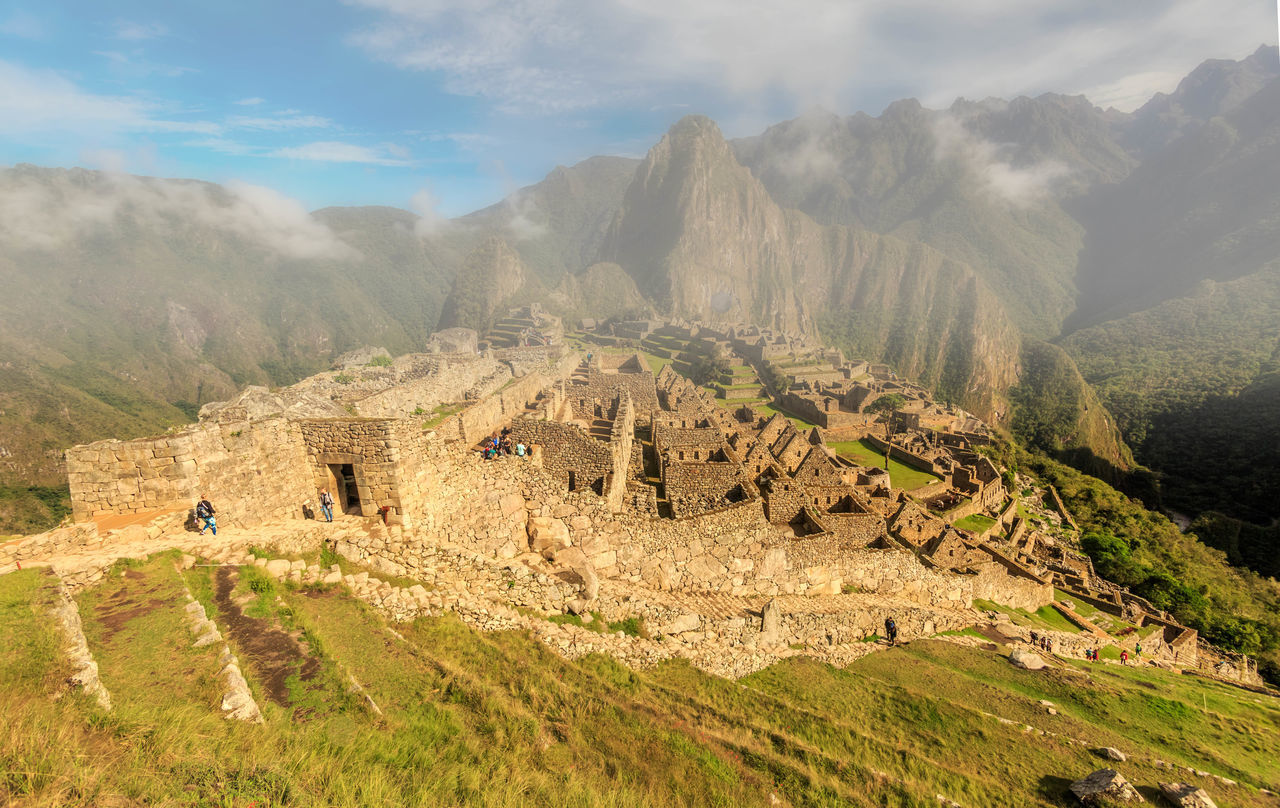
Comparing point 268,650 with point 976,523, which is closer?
point 268,650

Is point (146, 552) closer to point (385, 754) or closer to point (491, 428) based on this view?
point (385, 754)

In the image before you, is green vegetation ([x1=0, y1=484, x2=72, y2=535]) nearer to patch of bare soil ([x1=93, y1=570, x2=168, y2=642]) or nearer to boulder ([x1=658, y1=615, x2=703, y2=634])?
patch of bare soil ([x1=93, y1=570, x2=168, y2=642])

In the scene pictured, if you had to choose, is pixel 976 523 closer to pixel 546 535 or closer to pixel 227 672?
pixel 546 535

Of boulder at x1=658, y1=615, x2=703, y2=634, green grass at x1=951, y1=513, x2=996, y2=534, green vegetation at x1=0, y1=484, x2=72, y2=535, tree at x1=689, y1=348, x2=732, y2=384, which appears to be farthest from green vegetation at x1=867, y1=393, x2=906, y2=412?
green vegetation at x1=0, y1=484, x2=72, y2=535

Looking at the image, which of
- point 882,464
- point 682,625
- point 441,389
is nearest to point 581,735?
point 682,625

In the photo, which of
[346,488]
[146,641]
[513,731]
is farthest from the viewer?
[346,488]

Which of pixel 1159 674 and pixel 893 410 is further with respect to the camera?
pixel 893 410

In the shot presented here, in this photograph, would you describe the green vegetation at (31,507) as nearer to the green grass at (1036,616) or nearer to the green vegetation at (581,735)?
the green vegetation at (581,735)

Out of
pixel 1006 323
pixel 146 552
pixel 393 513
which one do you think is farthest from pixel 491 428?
pixel 1006 323
